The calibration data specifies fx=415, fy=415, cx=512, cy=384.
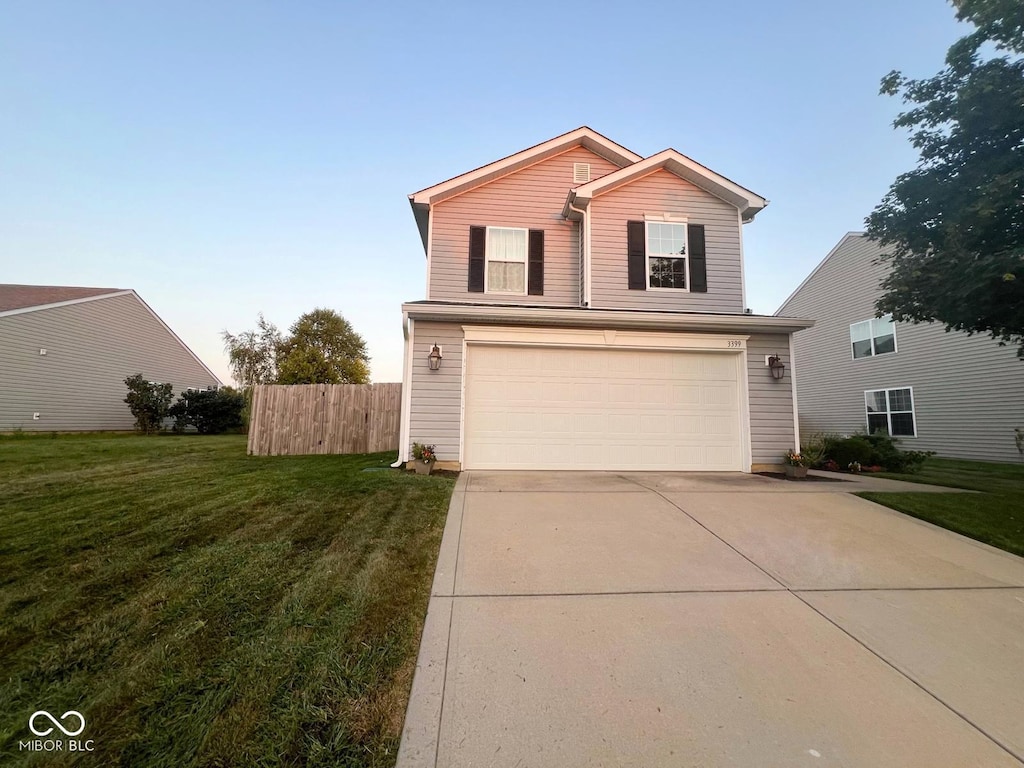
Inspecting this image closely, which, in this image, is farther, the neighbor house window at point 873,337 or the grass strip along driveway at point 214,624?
the neighbor house window at point 873,337

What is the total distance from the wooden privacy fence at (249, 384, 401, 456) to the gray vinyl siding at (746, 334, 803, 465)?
7865mm

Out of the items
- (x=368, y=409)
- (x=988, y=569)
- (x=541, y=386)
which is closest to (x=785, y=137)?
(x=541, y=386)

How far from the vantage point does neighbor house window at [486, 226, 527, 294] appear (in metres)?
8.30

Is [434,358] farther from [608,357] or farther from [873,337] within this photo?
[873,337]

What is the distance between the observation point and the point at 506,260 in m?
8.41

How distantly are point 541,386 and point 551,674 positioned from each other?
520 cm

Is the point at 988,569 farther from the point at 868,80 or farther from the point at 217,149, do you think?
the point at 217,149

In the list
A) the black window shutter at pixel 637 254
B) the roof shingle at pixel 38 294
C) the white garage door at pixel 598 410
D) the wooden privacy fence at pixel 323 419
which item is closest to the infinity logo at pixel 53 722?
the white garage door at pixel 598 410

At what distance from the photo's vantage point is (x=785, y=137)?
10406 millimetres

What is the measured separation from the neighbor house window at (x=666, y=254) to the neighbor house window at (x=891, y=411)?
10.4m

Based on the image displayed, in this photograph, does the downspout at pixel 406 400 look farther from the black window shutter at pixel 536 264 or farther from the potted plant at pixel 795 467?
the potted plant at pixel 795 467

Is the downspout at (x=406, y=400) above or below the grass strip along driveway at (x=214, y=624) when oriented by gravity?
above

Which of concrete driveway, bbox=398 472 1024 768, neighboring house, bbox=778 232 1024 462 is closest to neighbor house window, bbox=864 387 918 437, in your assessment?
neighboring house, bbox=778 232 1024 462

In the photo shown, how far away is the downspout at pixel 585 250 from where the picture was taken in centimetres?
802
